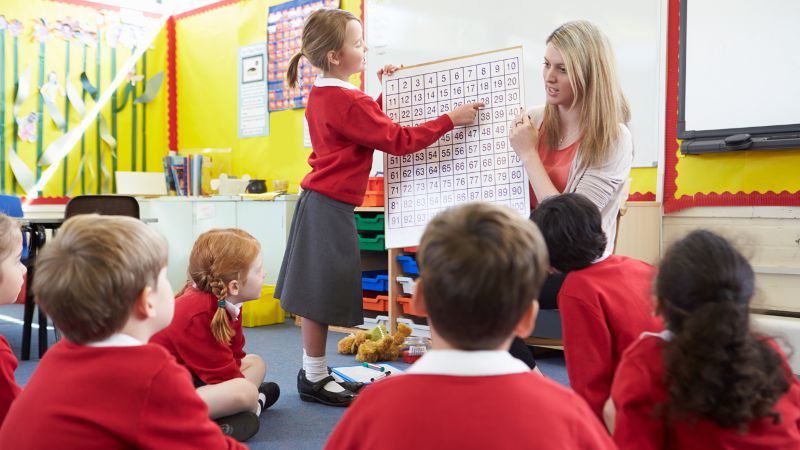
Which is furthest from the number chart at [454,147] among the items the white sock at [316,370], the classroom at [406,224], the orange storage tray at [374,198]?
the orange storage tray at [374,198]

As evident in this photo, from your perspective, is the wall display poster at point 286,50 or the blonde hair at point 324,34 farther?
the wall display poster at point 286,50

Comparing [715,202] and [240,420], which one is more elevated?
[715,202]

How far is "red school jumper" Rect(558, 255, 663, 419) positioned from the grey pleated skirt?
0.99 meters

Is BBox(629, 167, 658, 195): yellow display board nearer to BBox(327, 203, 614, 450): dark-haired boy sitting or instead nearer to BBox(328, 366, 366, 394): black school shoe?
BBox(328, 366, 366, 394): black school shoe

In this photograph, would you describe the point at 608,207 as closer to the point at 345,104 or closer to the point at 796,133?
the point at 345,104

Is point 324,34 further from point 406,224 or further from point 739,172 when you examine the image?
point 739,172

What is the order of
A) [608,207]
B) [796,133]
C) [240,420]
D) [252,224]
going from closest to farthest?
1. [608,207]
2. [240,420]
3. [796,133]
4. [252,224]

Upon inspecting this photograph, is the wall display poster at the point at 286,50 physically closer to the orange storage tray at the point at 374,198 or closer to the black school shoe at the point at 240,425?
the orange storage tray at the point at 374,198

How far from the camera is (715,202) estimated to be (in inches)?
110

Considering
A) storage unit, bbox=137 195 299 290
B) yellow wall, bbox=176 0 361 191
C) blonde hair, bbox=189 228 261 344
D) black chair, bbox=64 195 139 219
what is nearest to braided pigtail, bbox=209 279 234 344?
blonde hair, bbox=189 228 261 344

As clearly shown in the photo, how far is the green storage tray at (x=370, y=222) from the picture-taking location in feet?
11.8

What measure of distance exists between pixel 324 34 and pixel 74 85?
11.0ft

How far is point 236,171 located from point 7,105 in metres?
1.44

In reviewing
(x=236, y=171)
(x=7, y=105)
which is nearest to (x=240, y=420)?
(x=236, y=171)
